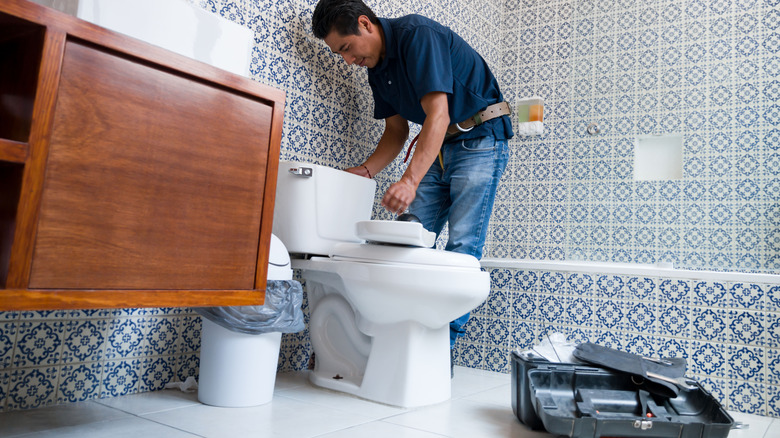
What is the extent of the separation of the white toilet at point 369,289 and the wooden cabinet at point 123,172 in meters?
0.48

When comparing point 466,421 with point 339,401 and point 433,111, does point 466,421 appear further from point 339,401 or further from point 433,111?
point 433,111

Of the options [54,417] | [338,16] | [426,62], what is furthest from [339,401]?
[338,16]

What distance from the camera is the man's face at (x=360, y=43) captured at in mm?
1801

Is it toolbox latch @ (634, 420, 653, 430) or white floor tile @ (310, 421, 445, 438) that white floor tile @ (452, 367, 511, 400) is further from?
toolbox latch @ (634, 420, 653, 430)

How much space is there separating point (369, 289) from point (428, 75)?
2.36 ft

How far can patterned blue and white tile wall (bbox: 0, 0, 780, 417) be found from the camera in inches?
59.7

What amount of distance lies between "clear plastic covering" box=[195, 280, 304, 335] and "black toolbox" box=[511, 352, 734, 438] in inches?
24.7

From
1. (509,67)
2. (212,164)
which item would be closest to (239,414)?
(212,164)

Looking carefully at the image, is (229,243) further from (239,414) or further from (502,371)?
(502,371)

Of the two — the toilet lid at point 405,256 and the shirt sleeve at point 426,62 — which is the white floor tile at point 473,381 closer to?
the toilet lid at point 405,256

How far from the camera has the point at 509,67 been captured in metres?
3.23

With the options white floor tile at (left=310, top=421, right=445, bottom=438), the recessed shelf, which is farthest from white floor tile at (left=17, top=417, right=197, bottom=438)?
the recessed shelf

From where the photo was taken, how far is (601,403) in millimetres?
1406

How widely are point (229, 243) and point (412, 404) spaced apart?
30.5 inches
